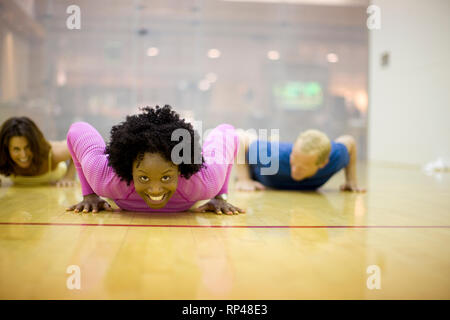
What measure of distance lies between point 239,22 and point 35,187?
656cm

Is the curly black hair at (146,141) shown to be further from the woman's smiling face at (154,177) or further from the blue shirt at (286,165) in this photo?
the blue shirt at (286,165)

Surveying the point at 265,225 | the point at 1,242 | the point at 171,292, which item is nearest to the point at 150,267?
the point at 171,292

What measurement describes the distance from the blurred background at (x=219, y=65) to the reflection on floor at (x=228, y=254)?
21.2ft

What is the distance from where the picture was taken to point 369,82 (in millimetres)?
9312

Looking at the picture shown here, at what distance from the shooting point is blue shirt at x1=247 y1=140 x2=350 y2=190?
3.26 metres

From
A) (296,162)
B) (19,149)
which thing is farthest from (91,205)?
(296,162)

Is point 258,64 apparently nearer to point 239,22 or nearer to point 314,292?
point 239,22

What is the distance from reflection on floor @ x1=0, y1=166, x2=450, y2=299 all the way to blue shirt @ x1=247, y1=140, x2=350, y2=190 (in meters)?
0.79

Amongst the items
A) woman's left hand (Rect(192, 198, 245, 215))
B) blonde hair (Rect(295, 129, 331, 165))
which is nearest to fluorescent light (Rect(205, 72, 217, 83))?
blonde hair (Rect(295, 129, 331, 165))

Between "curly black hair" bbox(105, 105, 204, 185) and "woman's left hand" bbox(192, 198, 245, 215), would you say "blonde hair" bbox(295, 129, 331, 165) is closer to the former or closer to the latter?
"woman's left hand" bbox(192, 198, 245, 215)

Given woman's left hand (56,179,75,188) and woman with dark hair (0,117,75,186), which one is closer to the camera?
woman with dark hair (0,117,75,186)

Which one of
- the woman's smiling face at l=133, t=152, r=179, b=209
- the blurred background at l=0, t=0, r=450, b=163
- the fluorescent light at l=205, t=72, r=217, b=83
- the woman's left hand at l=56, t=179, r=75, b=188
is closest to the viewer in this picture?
the woman's smiling face at l=133, t=152, r=179, b=209

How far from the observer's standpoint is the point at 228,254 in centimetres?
142

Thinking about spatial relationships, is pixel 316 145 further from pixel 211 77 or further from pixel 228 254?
pixel 211 77
